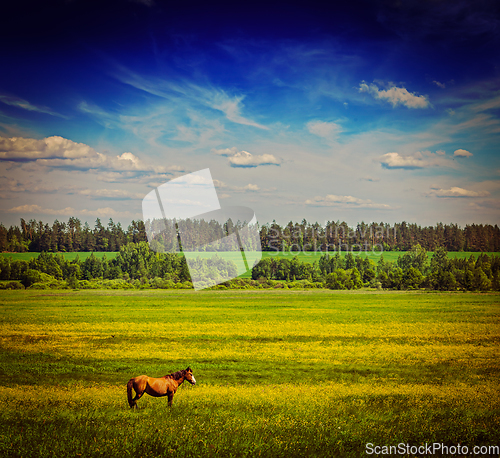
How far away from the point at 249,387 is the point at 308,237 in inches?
5539

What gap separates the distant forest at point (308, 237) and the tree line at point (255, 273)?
2072 cm

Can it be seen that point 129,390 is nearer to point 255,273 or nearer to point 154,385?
point 154,385

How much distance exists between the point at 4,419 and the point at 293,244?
142m

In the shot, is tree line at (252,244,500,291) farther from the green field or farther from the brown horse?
the brown horse

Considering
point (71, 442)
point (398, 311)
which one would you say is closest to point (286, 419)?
point (71, 442)

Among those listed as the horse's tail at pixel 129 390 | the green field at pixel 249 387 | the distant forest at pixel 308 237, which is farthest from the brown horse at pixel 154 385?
the distant forest at pixel 308 237

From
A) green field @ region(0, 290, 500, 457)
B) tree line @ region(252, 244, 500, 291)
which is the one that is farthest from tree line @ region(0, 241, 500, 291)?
green field @ region(0, 290, 500, 457)

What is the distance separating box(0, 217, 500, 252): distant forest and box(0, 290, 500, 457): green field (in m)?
94.7

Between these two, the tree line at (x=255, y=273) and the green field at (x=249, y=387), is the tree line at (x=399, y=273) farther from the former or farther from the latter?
the green field at (x=249, y=387)

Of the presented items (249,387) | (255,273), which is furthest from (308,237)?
(249,387)

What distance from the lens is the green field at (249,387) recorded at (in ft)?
24.1

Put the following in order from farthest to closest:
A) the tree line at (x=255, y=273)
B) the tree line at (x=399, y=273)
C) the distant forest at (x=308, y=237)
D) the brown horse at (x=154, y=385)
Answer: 1. the distant forest at (x=308, y=237)
2. the tree line at (x=255, y=273)
3. the tree line at (x=399, y=273)
4. the brown horse at (x=154, y=385)

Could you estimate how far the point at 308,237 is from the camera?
151375mm

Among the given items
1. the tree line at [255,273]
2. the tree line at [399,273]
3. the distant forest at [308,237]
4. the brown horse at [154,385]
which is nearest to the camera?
the brown horse at [154,385]
